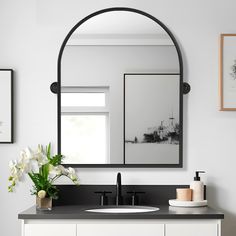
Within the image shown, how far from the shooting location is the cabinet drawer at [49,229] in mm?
3158

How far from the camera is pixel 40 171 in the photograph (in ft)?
11.7

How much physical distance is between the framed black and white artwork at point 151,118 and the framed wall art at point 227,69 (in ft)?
0.92

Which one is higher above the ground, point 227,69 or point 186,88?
point 227,69

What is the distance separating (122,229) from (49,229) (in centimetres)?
39

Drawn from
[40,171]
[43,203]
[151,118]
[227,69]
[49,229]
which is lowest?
[49,229]

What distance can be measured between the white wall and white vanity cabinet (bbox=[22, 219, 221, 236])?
57 centimetres

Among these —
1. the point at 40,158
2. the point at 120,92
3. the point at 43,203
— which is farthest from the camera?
the point at 120,92

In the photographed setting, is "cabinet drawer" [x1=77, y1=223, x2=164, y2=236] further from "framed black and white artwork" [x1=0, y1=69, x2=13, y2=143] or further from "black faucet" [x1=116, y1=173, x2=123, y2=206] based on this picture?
"framed black and white artwork" [x1=0, y1=69, x2=13, y2=143]

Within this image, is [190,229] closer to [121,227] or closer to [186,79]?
[121,227]

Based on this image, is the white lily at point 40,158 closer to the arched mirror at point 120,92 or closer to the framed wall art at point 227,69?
the arched mirror at point 120,92

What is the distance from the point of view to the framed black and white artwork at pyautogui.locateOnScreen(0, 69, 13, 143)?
3715mm

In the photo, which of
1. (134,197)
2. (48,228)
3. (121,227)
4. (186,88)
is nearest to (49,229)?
(48,228)

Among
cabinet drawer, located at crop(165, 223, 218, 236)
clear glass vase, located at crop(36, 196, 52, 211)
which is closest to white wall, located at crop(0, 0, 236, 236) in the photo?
clear glass vase, located at crop(36, 196, 52, 211)

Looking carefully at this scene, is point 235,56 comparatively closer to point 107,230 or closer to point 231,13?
point 231,13
